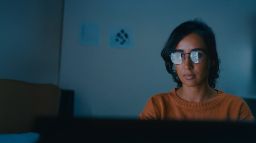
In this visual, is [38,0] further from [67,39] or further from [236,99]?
[236,99]

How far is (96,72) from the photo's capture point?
1.45 metres

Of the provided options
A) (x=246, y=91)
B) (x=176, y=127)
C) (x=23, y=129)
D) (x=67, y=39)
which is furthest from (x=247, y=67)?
(x=176, y=127)

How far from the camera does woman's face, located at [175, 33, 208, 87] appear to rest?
966 mm

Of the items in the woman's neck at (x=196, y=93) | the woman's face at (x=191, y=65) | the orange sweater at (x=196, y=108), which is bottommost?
the orange sweater at (x=196, y=108)

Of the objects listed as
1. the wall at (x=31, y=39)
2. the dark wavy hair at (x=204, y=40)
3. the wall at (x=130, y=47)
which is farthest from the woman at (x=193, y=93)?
the wall at (x=31, y=39)

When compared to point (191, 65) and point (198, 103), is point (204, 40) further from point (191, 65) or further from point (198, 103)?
point (198, 103)

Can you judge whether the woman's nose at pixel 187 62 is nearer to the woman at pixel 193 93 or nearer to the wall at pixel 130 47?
the woman at pixel 193 93

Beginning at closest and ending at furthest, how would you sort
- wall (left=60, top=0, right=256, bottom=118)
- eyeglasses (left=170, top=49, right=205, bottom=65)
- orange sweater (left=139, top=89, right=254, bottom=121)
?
orange sweater (left=139, top=89, right=254, bottom=121)
eyeglasses (left=170, top=49, right=205, bottom=65)
wall (left=60, top=0, right=256, bottom=118)

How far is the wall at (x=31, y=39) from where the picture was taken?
55.5 inches

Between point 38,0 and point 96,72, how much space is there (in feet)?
1.44

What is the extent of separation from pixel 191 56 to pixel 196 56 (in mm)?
26

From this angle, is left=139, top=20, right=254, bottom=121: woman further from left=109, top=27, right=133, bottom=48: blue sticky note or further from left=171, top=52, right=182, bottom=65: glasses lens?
left=109, top=27, right=133, bottom=48: blue sticky note

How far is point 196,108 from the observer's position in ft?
2.75

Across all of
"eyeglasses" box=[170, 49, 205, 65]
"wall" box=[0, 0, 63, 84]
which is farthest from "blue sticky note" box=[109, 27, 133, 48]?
"eyeglasses" box=[170, 49, 205, 65]
